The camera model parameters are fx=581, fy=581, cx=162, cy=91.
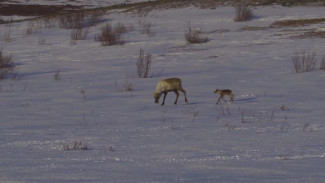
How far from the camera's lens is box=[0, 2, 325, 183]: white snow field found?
4375 millimetres

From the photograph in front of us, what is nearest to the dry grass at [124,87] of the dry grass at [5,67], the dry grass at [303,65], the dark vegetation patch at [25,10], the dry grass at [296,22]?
the dry grass at [5,67]

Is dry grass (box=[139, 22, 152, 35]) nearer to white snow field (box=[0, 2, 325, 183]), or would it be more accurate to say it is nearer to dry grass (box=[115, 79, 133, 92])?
white snow field (box=[0, 2, 325, 183])

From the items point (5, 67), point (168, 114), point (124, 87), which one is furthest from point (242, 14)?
point (168, 114)

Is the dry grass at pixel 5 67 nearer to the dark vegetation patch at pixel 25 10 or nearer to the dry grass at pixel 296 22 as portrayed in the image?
the dry grass at pixel 296 22

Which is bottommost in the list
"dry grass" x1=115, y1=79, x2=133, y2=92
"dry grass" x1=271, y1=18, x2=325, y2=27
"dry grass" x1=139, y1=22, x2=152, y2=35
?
"dry grass" x1=115, y1=79, x2=133, y2=92

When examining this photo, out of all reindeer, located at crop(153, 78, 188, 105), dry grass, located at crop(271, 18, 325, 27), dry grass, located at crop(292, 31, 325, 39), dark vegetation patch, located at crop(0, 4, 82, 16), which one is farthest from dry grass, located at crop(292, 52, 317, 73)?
dark vegetation patch, located at crop(0, 4, 82, 16)

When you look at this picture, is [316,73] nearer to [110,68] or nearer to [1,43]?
[110,68]

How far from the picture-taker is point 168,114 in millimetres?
7633

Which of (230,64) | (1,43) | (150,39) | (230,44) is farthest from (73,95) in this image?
(1,43)

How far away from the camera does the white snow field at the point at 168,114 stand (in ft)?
14.4

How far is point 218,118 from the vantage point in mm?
7164

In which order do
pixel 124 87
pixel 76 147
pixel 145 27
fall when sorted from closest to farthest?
pixel 76 147
pixel 124 87
pixel 145 27

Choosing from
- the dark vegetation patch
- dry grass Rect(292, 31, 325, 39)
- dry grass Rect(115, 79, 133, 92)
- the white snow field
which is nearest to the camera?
the white snow field

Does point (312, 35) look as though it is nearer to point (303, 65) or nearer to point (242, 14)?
point (242, 14)
